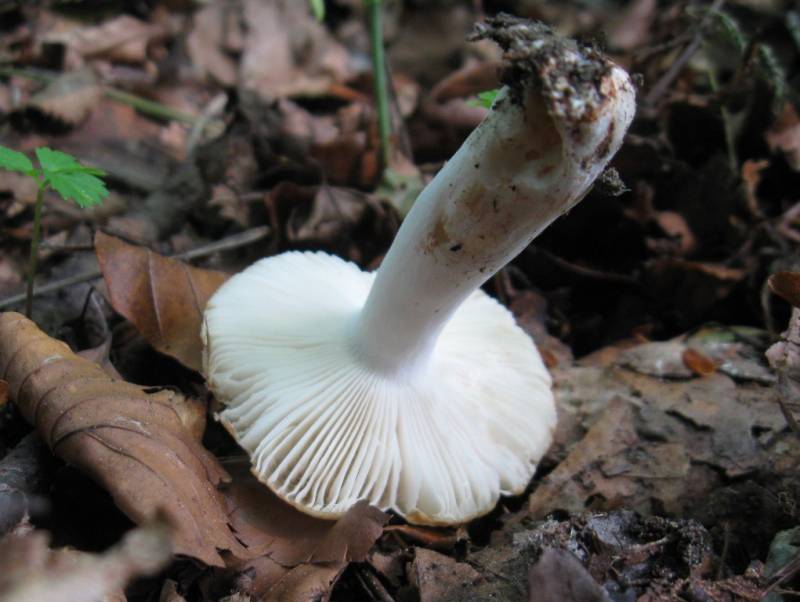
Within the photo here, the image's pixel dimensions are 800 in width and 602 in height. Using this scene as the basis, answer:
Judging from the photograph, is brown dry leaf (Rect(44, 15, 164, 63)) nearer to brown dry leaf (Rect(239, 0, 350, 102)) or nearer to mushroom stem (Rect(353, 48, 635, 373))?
brown dry leaf (Rect(239, 0, 350, 102))

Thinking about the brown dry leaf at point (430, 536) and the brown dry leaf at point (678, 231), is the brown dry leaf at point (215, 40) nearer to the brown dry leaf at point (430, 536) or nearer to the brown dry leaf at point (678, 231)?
the brown dry leaf at point (678, 231)

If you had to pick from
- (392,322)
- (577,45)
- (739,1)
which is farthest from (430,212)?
(739,1)

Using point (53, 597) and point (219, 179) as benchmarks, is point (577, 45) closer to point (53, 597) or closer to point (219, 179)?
point (53, 597)

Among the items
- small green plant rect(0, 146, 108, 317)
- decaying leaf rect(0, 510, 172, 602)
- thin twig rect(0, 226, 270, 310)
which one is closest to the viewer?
decaying leaf rect(0, 510, 172, 602)

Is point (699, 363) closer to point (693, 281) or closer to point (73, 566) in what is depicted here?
point (693, 281)

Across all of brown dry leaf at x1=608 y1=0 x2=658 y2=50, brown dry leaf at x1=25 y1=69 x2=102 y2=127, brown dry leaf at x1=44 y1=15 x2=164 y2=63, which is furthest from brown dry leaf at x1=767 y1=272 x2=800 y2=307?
brown dry leaf at x1=44 y1=15 x2=164 y2=63

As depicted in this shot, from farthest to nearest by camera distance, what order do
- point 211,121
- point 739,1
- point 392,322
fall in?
1. point 739,1
2. point 211,121
3. point 392,322

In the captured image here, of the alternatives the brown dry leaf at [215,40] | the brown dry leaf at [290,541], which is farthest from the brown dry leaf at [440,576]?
the brown dry leaf at [215,40]
